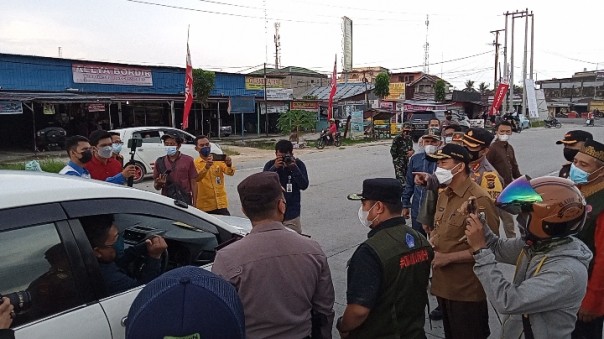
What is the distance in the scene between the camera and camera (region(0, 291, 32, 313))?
178 cm

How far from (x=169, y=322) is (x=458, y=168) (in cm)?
254

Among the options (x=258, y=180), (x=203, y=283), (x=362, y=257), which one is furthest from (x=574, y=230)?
(x=203, y=283)

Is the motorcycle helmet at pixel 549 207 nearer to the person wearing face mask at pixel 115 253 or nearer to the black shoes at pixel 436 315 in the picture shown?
the person wearing face mask at pixel 115 253

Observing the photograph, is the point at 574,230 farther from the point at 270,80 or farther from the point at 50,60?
the point at 270,80

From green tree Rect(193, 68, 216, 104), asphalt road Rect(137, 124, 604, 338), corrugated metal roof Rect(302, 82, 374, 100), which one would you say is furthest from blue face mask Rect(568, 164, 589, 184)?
corrugated metal roof Rect(302, 82, 374, 100)

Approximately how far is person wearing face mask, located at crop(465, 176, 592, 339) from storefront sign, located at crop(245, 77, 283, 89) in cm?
3038

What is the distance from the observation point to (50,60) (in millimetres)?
21484

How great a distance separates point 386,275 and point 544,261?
0.69 meters

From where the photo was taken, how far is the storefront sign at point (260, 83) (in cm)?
3158

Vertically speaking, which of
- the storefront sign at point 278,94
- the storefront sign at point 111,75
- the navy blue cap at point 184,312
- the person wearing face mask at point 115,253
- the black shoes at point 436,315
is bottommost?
the black shoes at point 436,315

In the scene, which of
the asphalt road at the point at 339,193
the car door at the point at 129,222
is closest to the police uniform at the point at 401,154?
the asphalt road at the point at 339,193

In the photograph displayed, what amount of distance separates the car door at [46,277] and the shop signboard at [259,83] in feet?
99.1

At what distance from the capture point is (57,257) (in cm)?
199

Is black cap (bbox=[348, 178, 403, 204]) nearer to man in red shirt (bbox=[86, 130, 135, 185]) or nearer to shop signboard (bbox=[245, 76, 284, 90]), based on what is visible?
man in red shirt (bbox=[86, 130, 135, 185])
